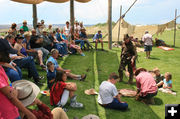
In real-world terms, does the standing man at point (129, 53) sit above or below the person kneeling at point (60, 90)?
above

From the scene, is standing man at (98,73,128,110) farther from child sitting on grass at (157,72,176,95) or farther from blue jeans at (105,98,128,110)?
child sitting on grass at (157,72,176,95)

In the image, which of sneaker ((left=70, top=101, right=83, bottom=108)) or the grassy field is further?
sneaker ((left=70, top=101, right=83, bottom=108))

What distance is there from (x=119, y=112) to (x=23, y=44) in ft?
15.6

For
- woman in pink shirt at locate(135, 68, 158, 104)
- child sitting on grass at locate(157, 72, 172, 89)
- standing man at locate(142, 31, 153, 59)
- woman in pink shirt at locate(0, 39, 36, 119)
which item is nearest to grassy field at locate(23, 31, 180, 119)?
woman in pink shirt at locate(135, 68, 158, 104)

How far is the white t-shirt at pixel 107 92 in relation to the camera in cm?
442

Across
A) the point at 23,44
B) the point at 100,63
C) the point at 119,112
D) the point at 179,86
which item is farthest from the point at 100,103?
the point at 100,63

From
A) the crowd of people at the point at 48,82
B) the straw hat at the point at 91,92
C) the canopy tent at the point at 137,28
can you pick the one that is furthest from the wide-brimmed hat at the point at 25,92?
the canopy tent at the point at 137,28

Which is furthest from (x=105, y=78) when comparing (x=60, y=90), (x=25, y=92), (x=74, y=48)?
(x=25, y=92)

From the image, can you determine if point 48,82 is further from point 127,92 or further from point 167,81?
point 167,81

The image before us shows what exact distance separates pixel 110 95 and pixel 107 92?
0.14 metres

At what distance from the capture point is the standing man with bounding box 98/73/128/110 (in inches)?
175

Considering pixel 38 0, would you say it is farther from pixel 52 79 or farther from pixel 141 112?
pixel 141 112

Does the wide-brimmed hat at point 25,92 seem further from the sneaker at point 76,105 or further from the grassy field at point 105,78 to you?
the sneaker at point 76,105

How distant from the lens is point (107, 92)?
4.45m
